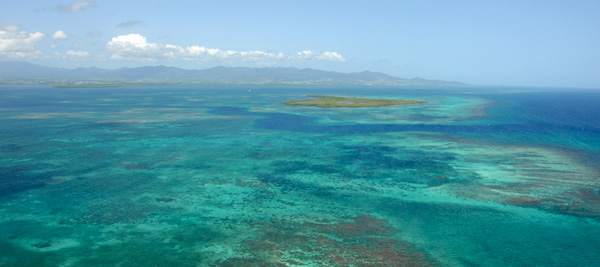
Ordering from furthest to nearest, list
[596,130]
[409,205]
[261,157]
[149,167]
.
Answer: [596,130] < [261,157] < [149,167] < [409,205]

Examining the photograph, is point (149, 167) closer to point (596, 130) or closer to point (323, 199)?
point (323, 199)

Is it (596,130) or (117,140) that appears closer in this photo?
(117,140)

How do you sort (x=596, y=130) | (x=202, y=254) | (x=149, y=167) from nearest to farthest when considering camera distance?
(x=202, y=254)
(x=149, y=167)
(x=596, y=130)

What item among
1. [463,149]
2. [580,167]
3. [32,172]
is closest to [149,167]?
[32,172]

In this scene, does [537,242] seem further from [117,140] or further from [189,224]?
[117,140]

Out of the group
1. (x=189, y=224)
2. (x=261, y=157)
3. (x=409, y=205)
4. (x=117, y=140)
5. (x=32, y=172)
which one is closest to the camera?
(x=189, y=224)

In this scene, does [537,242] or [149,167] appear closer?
[537,242]

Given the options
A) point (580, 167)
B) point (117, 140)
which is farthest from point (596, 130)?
point (117, 140)
